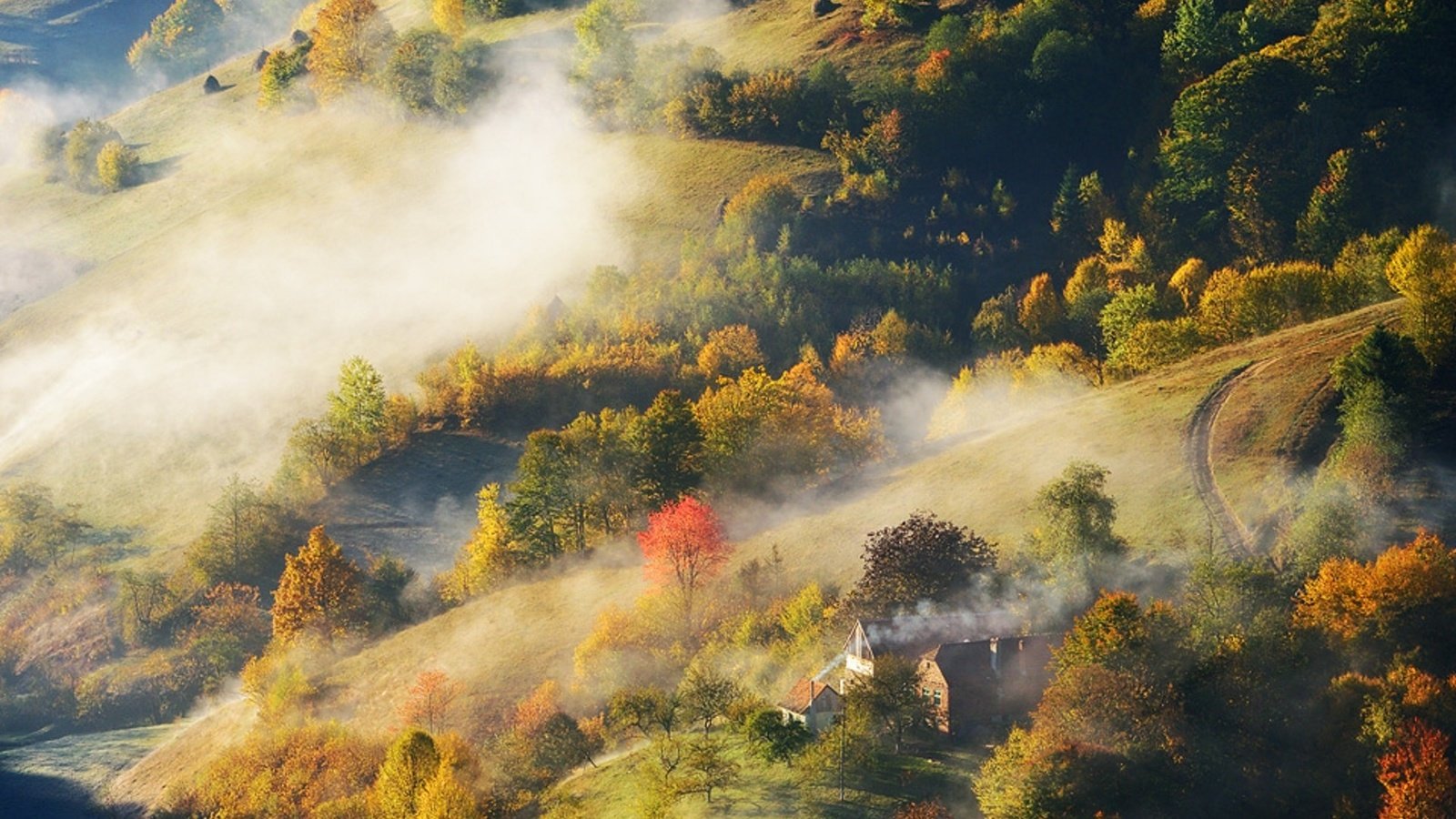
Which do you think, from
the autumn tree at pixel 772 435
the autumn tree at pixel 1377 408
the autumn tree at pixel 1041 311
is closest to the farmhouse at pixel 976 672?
the autumn tree at pixel 1377 408

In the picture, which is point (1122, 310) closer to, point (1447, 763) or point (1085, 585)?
point (1085, 585)

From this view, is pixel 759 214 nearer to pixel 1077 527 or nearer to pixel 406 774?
pixel 1077 527

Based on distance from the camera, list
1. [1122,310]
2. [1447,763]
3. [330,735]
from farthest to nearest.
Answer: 1. [1122,310]
2. [330,735]
3. [1447,763]

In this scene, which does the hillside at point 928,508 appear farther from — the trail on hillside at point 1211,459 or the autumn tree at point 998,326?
the autumn tree at point 998,326

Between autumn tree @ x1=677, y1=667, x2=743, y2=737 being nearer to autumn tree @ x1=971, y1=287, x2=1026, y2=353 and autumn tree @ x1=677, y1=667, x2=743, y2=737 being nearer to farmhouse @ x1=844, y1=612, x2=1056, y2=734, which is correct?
farmhouse @ x1=844, y1=612, x2=1056, y2=734

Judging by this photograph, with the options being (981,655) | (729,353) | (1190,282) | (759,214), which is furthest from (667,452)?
(1190,282)

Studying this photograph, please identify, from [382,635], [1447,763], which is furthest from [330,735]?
[1447,763]
